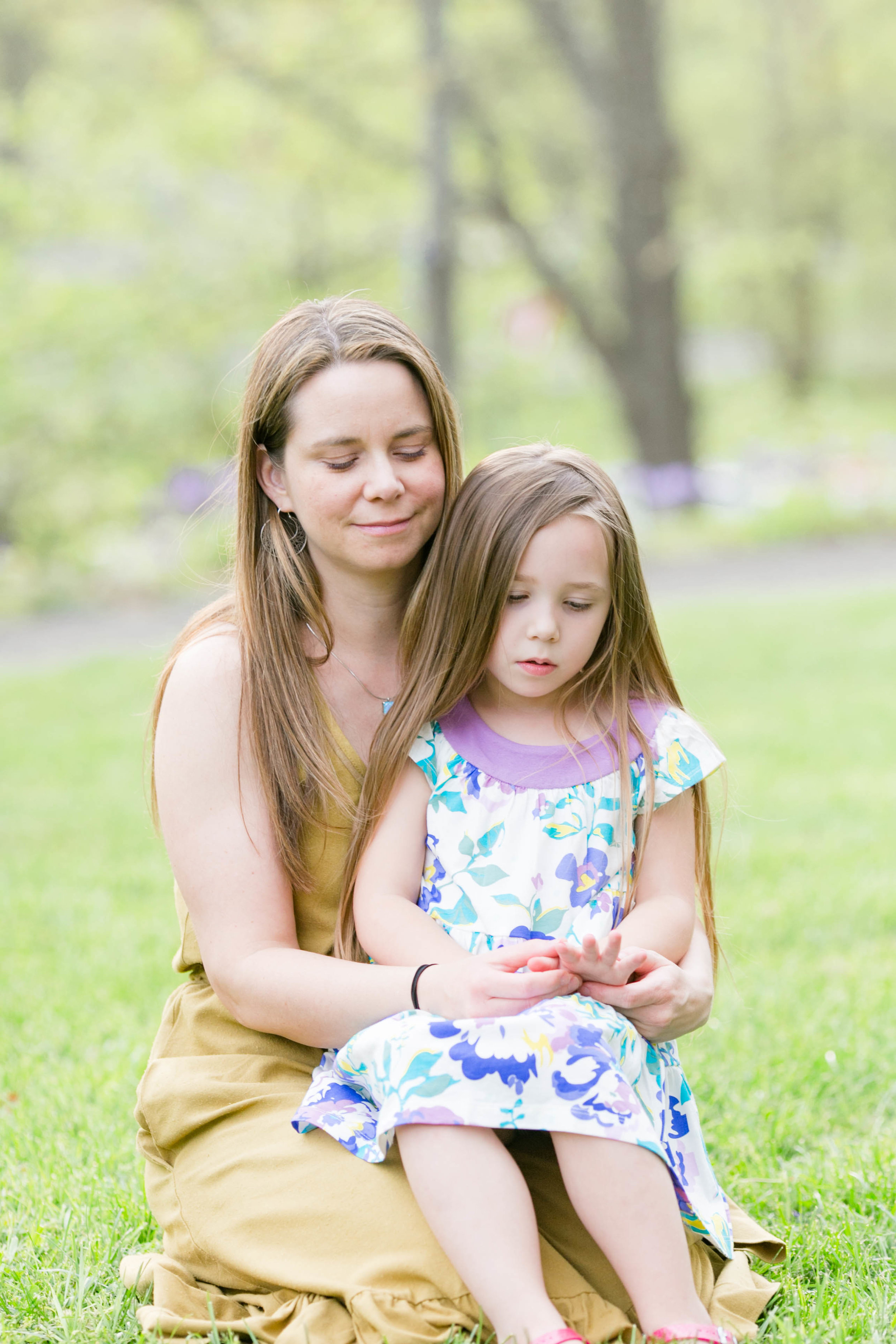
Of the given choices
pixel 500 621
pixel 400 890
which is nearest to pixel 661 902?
pixel 400 890

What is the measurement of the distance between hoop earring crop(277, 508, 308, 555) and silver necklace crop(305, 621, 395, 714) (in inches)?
5.2

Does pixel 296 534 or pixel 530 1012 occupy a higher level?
pixel 296 534

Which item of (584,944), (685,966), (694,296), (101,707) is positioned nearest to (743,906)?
(685,966)

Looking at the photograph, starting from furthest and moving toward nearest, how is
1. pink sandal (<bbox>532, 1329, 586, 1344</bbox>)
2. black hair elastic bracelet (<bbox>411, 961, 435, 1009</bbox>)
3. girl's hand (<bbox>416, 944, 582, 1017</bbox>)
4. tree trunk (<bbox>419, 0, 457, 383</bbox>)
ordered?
tree trunk (<bbox>419, 0, 457, 383</bbox>), black hair elastic bracelet (<bbox>411, 961, 435, 1009</bbox>), girl's hand (<bbox>416, 944, 582, 1017</bbox>), pink sandal (<bbox>532, 1329, 586, 1344</bbox>)

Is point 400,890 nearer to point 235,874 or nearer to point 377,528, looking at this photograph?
point 235,874

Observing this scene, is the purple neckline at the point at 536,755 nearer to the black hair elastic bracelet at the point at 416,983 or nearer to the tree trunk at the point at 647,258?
the black hair elastic bracelet at the point at 416,983

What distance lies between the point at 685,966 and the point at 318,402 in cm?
110

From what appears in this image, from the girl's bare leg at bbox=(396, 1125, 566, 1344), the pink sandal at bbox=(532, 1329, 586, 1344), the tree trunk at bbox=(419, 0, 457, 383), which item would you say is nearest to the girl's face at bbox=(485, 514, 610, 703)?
the girl's bare leg at bbox=(396, 1125, 566, 1344)

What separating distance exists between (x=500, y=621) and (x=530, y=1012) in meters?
0.64

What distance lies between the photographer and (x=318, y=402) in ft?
8.09

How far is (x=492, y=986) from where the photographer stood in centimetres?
210

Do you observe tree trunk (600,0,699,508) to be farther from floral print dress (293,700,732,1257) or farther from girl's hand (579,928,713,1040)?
girl's hand (579,928,713,1040)

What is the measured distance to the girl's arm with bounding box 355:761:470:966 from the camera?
2295mm

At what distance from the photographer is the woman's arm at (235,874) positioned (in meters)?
2.31
